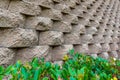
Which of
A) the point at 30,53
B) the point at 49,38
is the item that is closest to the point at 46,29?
the point at 49,38

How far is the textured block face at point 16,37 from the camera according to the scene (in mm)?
1713

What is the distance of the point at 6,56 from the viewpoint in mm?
1691

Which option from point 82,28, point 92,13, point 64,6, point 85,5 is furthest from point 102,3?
point 64,6

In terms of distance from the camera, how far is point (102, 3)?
4574mm

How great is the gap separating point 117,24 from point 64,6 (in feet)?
10.4

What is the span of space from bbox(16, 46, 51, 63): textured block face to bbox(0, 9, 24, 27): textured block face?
27 centimetres

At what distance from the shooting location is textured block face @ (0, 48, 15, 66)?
1.64 m

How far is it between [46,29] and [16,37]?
49 centimetres

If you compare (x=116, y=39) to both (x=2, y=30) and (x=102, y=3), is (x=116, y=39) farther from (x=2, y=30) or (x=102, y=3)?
(x=2, y=30)

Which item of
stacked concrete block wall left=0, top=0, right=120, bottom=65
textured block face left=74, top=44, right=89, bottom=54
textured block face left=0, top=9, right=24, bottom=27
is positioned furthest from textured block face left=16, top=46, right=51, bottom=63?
textured block face left=74, top=44, right=89, bottom=54

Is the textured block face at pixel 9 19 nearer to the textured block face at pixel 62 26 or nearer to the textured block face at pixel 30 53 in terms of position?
the textured block face at pixel 30 53

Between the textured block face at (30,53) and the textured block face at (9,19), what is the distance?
27 centimetres

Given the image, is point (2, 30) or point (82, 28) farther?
point (82, 28)

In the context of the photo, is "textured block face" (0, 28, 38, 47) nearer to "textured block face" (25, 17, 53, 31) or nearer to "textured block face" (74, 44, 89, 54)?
"textured block face" (25, 17, 53, 31)
